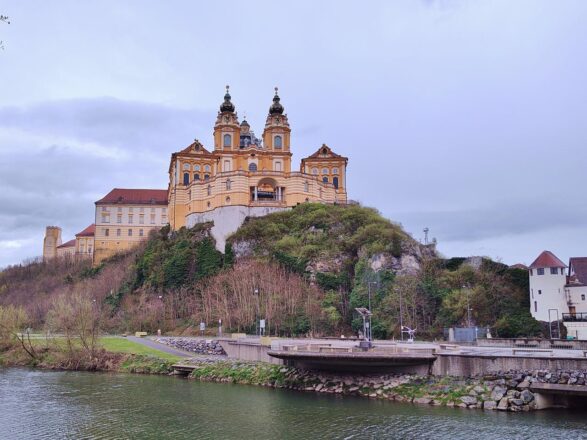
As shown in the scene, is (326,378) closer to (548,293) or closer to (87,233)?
(548,293)

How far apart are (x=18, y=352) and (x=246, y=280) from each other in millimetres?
22104

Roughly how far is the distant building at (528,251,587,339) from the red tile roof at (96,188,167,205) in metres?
69.4

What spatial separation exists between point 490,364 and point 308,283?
34613 mm

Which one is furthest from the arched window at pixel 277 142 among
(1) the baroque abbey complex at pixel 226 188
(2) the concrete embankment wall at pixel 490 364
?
(2) the concrete embankment wall at pixel 490 364

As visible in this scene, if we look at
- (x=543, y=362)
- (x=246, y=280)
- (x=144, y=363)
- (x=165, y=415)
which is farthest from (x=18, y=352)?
(x=543, y=362)

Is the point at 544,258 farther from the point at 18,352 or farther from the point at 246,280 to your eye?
the point at 18,352

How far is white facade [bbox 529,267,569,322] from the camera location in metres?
48.4

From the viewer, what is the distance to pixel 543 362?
26.8 meters

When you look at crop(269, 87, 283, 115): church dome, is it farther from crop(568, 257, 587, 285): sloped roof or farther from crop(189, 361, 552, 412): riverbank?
crop(189, 361, 552, 412): riverbank

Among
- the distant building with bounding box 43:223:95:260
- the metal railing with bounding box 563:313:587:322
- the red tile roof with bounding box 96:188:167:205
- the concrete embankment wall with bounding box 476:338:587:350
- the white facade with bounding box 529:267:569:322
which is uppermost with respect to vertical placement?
the red tile roof with bounding box 96:188:167:205

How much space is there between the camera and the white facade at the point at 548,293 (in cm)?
4841

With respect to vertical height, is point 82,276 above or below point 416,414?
above

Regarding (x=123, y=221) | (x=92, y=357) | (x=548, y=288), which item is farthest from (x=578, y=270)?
(x=123, y=221)

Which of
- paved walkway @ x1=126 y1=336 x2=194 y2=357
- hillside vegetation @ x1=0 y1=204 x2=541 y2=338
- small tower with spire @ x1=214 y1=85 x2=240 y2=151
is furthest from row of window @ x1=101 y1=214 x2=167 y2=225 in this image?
paved walkway @ x1=126 y1=336 x2=194 y2=357
